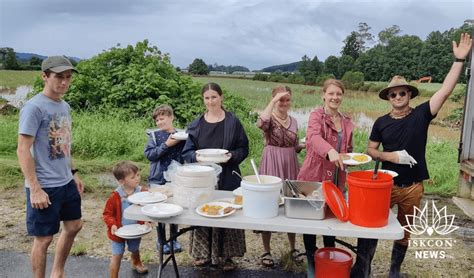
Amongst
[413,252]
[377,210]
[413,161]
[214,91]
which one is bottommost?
[413,252]

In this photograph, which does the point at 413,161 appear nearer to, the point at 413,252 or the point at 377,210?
the point at 377,210

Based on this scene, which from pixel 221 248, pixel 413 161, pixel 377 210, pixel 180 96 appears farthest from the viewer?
pixel 180 96

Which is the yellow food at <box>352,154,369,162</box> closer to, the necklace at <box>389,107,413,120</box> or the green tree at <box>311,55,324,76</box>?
the necklace at <box>389,107,413,120</box>

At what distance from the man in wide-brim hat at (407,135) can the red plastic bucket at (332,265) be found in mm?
171

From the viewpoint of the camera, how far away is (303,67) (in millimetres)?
20219

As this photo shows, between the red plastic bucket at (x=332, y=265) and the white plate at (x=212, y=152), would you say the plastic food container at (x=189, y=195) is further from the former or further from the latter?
the red plastic bucket at (x=332, y=265)

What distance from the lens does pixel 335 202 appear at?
261 cm

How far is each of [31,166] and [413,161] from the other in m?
2.68

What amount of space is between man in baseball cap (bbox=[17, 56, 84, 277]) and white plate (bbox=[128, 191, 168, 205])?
1.91 feet

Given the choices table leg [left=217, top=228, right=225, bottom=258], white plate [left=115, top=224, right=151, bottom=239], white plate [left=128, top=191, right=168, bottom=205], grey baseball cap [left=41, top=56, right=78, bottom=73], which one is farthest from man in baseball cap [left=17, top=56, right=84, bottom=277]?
table leg [left=217, top=228, right=225, bottom=258]

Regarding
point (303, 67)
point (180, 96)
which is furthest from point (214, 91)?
point (303, 67)

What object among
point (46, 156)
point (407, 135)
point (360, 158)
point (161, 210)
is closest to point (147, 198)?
point (161, 210)

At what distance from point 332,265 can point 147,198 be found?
1.38m

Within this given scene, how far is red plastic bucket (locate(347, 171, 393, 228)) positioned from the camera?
8.11 feet
